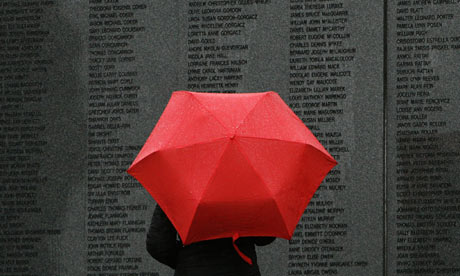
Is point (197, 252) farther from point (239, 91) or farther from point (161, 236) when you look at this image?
point (239, 91)

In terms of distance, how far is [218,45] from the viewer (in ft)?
20.5

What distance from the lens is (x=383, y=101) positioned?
596 cm

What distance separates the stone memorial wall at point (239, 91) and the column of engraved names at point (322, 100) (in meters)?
0.01

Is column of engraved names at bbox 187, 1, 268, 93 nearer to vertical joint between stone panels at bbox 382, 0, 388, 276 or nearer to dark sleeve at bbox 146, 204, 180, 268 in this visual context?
vertical joint between stone panels at bbox 382, 0, 388, 276

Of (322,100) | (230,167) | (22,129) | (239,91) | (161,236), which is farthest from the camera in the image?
(22,129)

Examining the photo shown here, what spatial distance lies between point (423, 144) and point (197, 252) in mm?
3279

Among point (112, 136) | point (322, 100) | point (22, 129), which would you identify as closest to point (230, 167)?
point (322, 100)

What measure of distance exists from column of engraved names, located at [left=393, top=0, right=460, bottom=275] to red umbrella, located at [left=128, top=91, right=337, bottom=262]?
9.64 feet

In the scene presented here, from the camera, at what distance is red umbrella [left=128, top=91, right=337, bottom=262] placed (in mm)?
2893

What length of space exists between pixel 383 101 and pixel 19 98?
347 cm

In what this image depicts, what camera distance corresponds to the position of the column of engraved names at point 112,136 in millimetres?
6141

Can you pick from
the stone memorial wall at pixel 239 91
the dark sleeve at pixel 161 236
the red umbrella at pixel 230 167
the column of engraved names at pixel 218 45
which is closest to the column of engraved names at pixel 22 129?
the stone memorial wall at pixel 239 91

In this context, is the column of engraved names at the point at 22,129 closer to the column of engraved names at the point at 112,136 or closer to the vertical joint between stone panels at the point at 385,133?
the column of engraved names at the point at 112,136

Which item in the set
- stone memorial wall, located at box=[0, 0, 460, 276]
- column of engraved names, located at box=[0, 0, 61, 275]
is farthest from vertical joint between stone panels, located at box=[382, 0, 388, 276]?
column of engraved names, located at box=[0, 0, 61, 275]
